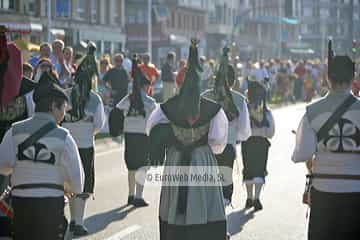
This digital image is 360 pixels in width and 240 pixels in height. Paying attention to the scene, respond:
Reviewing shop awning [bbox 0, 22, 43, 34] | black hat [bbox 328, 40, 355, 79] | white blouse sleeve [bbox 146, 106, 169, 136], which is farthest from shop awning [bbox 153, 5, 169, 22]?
black hat [bbox 328, 40, 355, 79]

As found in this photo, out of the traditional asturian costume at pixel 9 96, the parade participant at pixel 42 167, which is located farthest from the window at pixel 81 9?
the parade participant at pixel 42 167

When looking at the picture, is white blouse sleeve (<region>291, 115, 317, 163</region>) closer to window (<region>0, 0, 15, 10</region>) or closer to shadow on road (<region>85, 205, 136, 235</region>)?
shadow on road (<region>85, 205, 136, 235</region>)

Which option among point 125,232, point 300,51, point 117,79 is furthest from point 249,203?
point 300,51

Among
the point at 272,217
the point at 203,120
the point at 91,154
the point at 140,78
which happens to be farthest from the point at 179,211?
the point at 140,78

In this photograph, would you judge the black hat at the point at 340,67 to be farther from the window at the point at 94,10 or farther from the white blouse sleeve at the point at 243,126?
the window at the point at 94,10

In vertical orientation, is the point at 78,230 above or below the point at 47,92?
below

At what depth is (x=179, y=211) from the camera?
714 cm

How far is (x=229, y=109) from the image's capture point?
396 inches

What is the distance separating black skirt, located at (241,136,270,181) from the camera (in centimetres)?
1226

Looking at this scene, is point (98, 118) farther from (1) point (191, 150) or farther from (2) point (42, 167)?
(2) point (42, 167)

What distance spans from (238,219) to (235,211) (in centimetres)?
59

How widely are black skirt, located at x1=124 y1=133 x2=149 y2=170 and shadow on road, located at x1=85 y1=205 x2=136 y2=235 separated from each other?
27.5 inches

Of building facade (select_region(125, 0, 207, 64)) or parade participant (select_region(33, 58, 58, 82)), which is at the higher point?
building facade (select_region(125, 0, 207, 64))

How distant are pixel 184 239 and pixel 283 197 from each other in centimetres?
586
